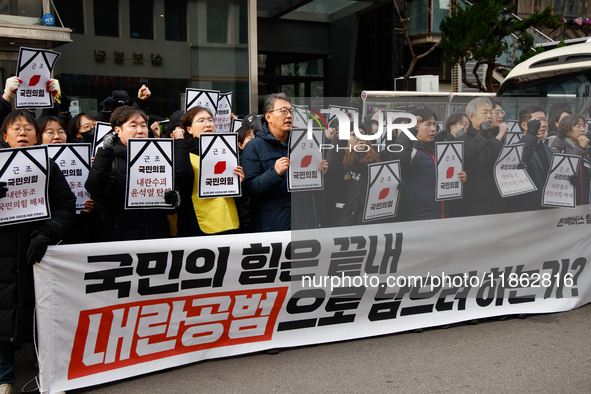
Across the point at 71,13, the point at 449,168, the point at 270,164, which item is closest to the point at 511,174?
the point at 449,168

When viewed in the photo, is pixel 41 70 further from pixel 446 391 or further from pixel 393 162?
pixel 446 391

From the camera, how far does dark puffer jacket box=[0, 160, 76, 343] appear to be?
3312mm

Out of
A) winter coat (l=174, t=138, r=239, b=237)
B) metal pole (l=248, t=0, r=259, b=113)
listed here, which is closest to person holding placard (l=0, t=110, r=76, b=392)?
winter coat (l=174, t=138, r=239, b=237)

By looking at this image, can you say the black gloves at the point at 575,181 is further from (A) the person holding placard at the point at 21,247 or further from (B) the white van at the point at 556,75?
(A) the person holding placard at the point at 21,247

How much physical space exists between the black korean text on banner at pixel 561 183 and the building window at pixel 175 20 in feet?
28.3

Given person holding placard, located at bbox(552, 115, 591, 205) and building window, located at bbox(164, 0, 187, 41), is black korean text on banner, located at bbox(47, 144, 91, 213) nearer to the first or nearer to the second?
person holding placard, located at bbox(552, 115, 591, 205)

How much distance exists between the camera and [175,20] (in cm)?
1123

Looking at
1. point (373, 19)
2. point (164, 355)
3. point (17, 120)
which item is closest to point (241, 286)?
point (164, 355)

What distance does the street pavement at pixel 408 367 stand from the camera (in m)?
3.46

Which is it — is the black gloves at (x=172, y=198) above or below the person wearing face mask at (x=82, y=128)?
below

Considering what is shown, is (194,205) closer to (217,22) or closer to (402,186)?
(402,186)

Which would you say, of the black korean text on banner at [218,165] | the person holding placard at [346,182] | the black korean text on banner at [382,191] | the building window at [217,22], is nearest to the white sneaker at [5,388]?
the black korean text on banner at [218,165]

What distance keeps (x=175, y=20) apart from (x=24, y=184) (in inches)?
344

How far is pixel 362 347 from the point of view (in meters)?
4.08
